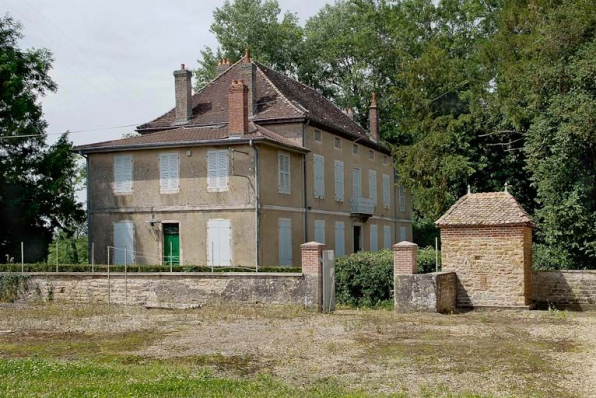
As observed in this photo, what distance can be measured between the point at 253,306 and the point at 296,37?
29.7m

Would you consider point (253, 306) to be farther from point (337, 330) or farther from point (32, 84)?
point (32, 84)

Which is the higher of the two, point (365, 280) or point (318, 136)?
point (318, 136)

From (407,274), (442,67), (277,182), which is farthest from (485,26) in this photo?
(407,274)

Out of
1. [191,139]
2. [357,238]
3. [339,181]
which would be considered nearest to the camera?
[191,139]

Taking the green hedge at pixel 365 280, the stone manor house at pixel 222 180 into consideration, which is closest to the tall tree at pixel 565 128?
the green hedge at pixel 365 280

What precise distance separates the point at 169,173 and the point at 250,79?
590cm

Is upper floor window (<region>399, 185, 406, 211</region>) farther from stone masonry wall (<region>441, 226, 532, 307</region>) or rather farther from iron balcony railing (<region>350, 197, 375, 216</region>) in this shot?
stone masonry wall (<region>441, 226, 532, 307</region>)

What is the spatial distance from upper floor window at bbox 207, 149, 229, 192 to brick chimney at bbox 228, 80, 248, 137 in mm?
926

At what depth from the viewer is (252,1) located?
156 feet

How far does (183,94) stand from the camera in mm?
30938

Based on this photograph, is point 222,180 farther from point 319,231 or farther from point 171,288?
point 171,288

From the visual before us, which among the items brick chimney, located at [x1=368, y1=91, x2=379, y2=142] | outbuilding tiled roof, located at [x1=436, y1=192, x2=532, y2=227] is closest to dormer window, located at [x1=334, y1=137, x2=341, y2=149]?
brick chimney, located at [x1=368, y1=91, x2=379, y2=142]

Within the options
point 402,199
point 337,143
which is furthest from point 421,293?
point 402,199

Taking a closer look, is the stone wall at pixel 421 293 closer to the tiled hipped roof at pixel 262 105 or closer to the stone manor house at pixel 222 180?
the stone manor house at pixel 222 180
